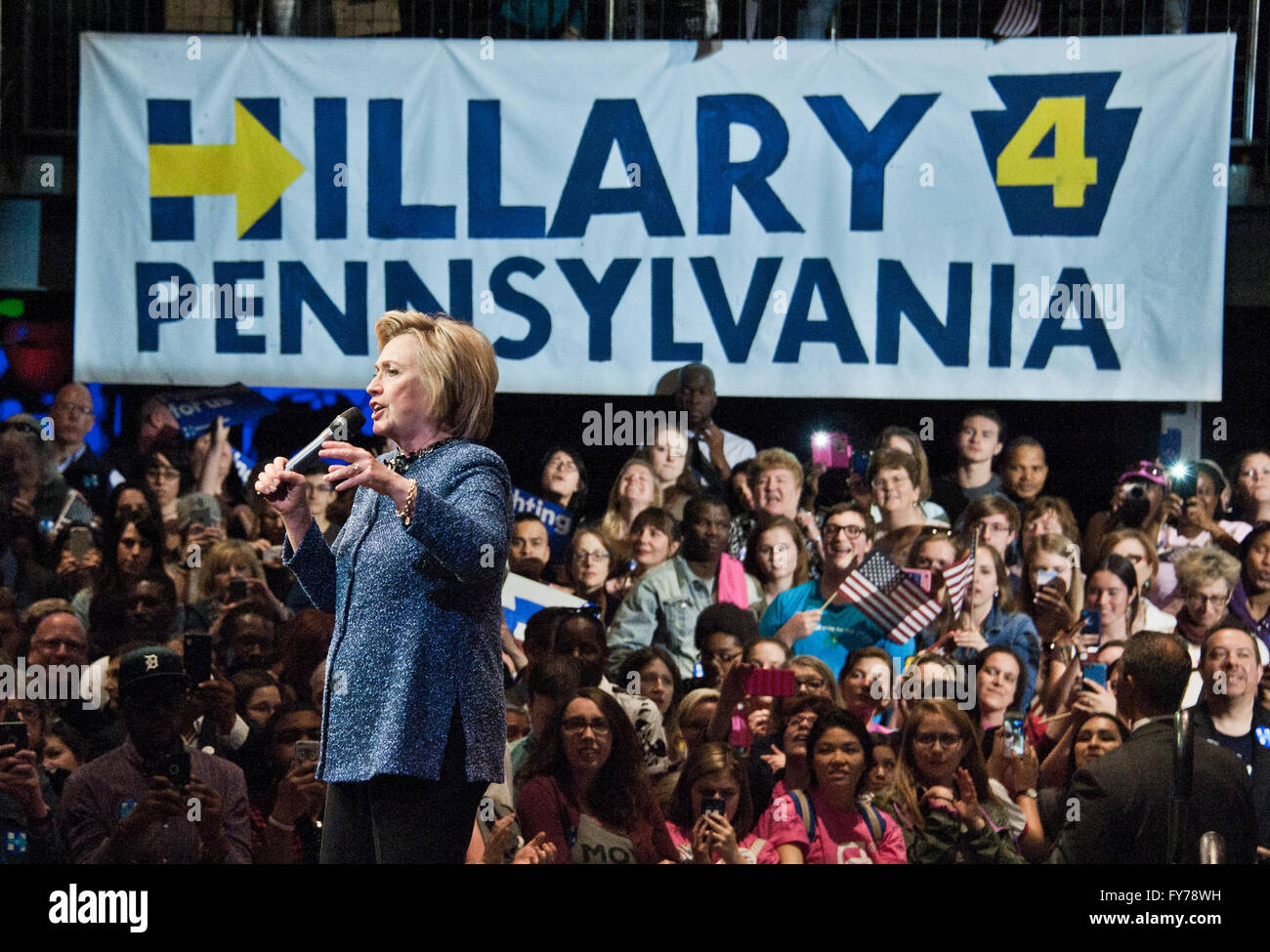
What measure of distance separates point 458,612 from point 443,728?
229mm

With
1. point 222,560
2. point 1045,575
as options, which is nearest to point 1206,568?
point 1045,575

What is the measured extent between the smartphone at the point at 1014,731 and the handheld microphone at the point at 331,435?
3.32m

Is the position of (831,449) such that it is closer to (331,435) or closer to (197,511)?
(197,511)

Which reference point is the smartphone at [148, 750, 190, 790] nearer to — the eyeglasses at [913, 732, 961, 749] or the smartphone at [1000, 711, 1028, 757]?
the eyeglasses at [913, 732, 961, 749]

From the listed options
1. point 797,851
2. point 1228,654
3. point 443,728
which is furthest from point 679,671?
point 443,728

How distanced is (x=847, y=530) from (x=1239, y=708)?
1601mm

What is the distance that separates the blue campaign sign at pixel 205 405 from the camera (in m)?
6.36

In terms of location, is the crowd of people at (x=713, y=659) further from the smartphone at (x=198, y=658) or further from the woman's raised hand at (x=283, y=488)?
the woman's raised hand at (x=283, y=488)

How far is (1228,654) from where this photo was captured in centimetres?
586

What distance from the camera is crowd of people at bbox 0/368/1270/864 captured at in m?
5.68

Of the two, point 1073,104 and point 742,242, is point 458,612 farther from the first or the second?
point 1073,104

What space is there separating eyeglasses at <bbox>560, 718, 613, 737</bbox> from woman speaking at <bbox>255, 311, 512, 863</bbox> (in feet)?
8.58

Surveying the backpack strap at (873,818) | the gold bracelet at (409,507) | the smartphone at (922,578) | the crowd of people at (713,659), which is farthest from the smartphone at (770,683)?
the gold bracelet at (409,507)
